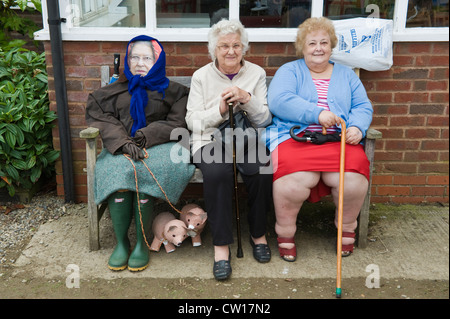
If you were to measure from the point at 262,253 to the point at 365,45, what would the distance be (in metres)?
1.76

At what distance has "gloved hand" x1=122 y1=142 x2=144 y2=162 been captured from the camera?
3.10m

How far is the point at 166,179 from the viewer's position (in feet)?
10.2

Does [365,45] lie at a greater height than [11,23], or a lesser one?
lesser

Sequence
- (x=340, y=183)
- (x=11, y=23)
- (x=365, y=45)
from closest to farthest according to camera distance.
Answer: (x=340, y=183)
(x=365, y=45)
(x=11, y=23)

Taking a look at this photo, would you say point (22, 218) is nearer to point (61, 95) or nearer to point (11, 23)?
point (61, 95)

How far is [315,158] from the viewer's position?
311 cm

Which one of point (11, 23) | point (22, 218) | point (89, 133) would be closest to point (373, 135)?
point (89, 133)

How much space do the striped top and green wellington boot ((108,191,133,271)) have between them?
4.25 ft

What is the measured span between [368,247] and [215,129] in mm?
1357

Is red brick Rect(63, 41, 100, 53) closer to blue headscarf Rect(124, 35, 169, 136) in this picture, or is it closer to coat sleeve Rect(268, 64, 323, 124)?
blue headscarf Rect(124, 35, 169, 136)

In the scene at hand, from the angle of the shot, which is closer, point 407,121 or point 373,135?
point 373,135

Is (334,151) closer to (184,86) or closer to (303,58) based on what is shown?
(303,58)

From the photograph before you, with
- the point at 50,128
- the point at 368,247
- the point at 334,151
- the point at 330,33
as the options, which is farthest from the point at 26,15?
the point at 368,247

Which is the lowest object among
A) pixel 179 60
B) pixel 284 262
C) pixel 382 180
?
pixel 284 262
